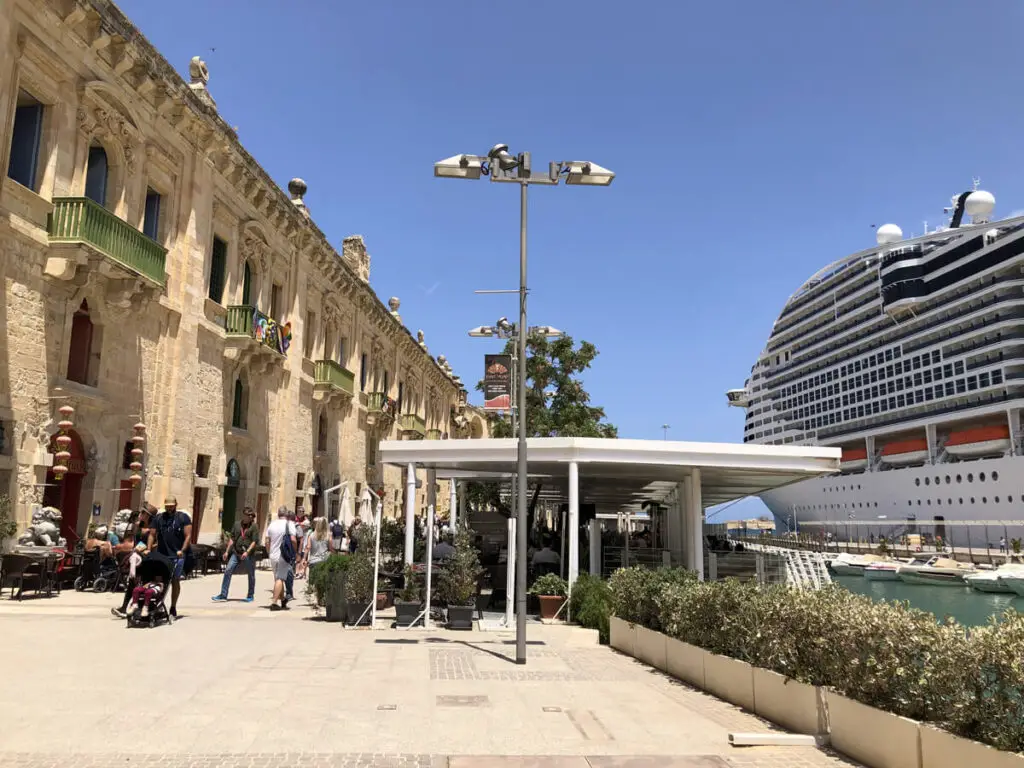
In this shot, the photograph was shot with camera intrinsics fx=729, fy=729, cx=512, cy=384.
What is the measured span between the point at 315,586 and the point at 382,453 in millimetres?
2461

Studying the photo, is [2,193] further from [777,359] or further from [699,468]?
[777,359]

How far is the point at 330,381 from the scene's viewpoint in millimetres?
27250

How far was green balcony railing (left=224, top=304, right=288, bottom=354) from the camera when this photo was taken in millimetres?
20375

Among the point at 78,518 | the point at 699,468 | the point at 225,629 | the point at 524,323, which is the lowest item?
the point at 225,629

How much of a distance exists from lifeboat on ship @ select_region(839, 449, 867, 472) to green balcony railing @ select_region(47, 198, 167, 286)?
52.2m

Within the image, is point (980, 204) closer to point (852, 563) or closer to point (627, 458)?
point (852, 563)

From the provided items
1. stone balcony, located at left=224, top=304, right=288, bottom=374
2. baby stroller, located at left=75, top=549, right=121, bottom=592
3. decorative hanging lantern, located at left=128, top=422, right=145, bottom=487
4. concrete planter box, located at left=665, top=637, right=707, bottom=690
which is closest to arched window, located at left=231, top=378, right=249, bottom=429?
stone balcony, located at left=224, top=304, right=288, bottom=374

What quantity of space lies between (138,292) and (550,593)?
10.7 meters

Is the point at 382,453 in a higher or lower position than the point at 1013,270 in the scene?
lower

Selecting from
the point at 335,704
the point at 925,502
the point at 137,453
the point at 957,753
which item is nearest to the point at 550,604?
the point at 335,704

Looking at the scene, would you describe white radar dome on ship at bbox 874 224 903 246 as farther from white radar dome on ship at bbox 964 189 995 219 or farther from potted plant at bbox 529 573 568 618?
potted plant at bbox 529 573 568 618

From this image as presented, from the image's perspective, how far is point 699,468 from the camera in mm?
13102

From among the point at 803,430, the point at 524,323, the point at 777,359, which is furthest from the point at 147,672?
Answer: the point at 777,359

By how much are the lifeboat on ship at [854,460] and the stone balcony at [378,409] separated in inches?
1468
